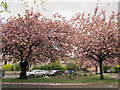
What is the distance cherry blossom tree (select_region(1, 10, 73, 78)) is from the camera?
52.0ft

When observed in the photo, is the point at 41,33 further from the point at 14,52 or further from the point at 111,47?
the point at 111,47

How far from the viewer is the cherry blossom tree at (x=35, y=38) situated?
15.9 metres

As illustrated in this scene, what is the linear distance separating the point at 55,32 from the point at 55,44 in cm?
148

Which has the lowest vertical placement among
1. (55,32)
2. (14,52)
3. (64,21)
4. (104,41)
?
(14,52)

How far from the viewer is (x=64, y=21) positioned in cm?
1852

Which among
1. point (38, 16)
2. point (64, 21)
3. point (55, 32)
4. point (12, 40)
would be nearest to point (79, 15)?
point (64, 21)

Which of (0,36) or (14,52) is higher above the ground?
(0,36)

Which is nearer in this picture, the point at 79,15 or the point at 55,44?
the point at 55,44

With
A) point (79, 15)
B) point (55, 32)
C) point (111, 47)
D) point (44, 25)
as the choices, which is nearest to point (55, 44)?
point (55, 32)

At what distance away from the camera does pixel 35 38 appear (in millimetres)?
16281

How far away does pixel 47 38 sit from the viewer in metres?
16.4

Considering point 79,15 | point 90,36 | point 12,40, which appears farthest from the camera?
point 79,15

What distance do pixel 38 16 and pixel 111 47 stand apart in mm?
9545

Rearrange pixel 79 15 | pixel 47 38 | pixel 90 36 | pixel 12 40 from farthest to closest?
pixel 79 15
pixel 90 36
pixel 47 38
pixel 12 40
